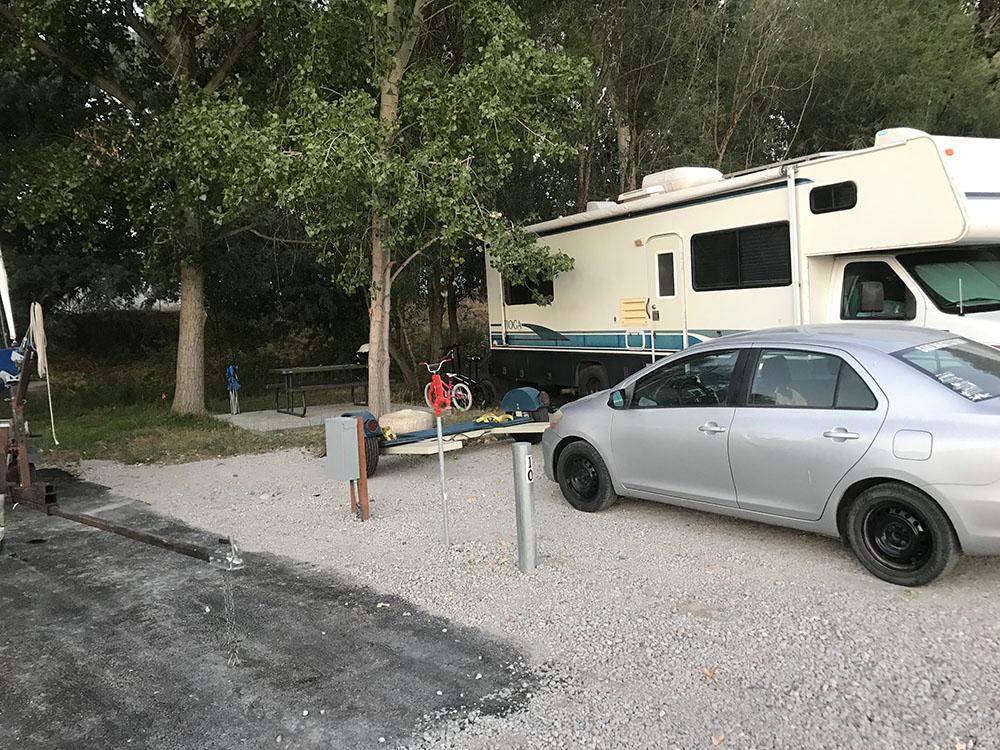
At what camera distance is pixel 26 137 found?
14297mm

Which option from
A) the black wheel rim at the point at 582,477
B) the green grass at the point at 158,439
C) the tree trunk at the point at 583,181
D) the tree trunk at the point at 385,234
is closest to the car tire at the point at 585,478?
the black wheel rim at the point at 582,477

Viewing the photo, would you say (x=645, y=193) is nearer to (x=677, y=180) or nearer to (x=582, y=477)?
(x=677, y=180)

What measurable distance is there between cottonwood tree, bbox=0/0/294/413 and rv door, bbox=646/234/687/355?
530 centimetres

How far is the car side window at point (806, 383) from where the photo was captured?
497 centimetres

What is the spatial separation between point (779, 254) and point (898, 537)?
4.51 m

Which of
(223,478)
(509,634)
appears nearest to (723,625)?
(509,634)

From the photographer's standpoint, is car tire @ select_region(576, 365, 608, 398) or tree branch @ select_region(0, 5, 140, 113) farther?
tree branch @ select_region(0, 5, 140, 113)

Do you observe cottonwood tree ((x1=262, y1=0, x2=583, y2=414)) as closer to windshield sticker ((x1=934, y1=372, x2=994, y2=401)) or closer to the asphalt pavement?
the asphalt pavement

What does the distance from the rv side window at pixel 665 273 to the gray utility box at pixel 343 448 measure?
4901 mm

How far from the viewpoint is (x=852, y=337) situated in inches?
209

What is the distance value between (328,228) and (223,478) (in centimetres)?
328

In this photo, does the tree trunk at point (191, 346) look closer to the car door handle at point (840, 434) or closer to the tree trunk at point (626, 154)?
the tree trunk at point (626, 154)

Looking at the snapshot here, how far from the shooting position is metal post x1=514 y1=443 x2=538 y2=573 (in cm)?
527

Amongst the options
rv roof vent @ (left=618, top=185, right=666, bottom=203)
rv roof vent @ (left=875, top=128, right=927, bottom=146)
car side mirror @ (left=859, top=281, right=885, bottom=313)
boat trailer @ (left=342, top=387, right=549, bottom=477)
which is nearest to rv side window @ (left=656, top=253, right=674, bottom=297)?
rv roof vent @ (left=618, top=185, right=666, bottom=203)
